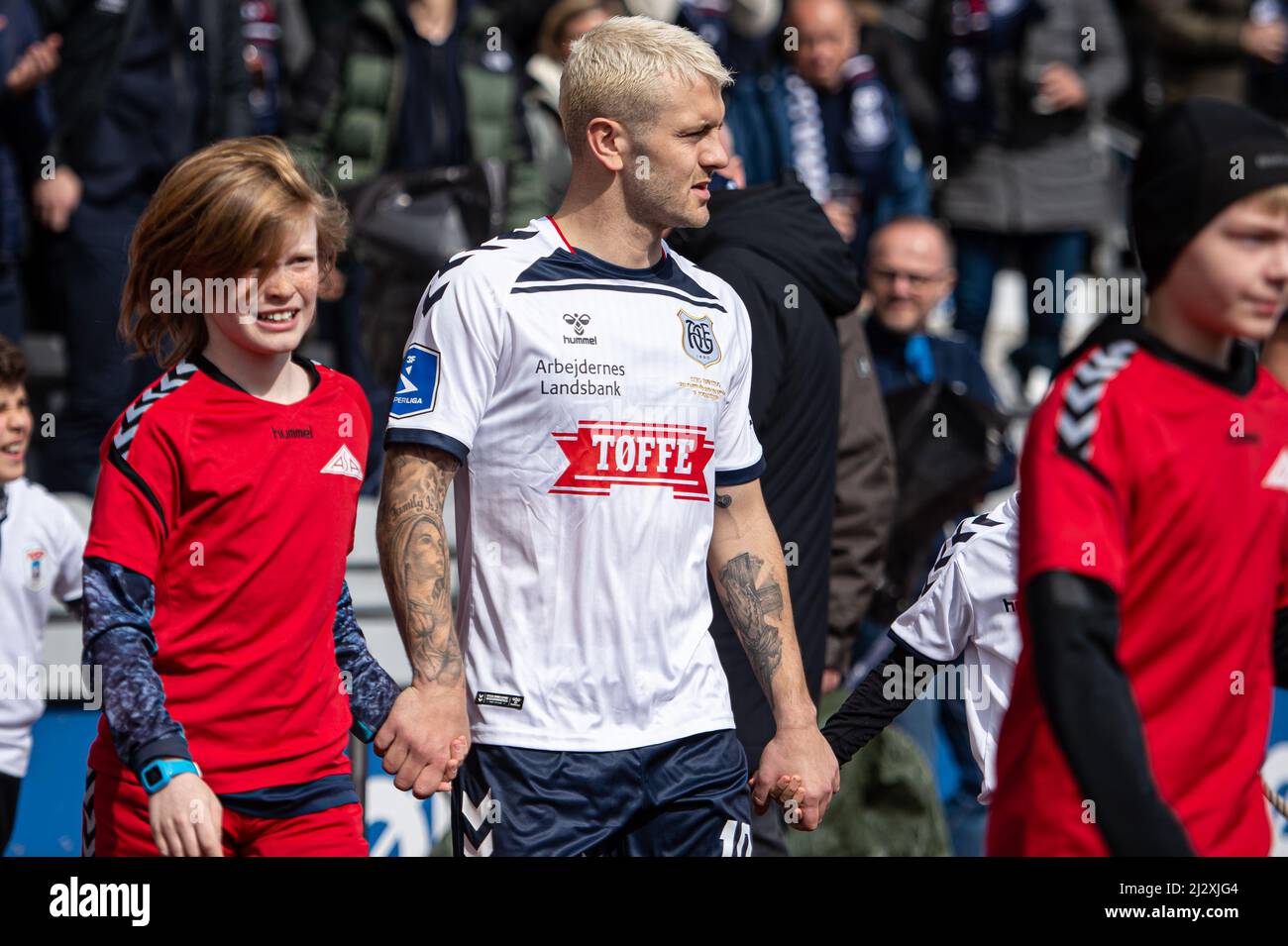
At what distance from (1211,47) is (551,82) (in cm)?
366

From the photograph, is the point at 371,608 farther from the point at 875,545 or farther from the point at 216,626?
the point at 216,626

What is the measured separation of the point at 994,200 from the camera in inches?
332

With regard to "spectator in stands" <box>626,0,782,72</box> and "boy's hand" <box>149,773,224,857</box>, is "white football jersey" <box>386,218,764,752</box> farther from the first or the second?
"spectator in stands" <box>626,0,782,72</box>

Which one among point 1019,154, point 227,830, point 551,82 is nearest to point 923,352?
point 551,82

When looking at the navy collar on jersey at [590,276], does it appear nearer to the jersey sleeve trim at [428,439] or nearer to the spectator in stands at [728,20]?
the jersey sleeve trim at [428,439]

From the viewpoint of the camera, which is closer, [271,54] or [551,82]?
[551,82]

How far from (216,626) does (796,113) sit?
192 inches

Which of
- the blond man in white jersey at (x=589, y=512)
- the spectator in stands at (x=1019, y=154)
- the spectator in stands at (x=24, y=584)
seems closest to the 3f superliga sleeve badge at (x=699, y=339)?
the blond man in white jersey at (x=589, y=512)

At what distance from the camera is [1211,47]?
912cm

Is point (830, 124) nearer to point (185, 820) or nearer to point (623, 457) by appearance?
point (623, 457)

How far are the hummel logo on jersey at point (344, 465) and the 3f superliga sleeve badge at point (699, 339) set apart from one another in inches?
26.7

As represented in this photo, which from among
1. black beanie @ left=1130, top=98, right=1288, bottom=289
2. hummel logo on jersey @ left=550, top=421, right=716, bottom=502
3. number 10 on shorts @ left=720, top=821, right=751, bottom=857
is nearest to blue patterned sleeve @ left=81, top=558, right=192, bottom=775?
hummel logo on jersey @ left=550, top=421, right=716, bottom=502

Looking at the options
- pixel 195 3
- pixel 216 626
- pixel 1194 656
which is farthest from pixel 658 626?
pixel 195 3

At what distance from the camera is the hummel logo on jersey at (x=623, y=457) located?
339 cm
